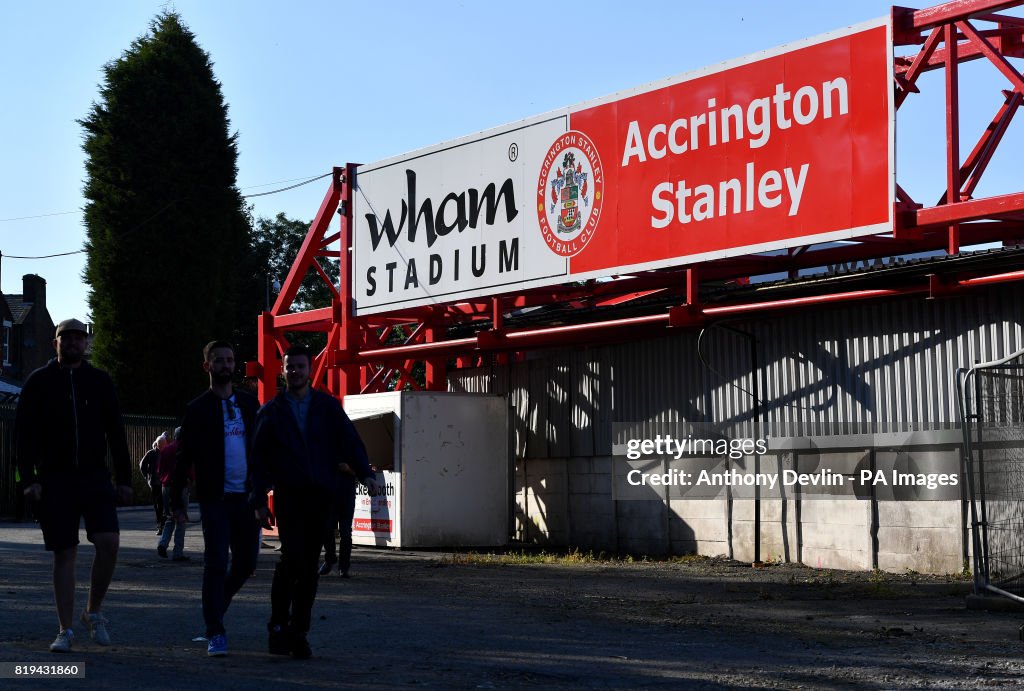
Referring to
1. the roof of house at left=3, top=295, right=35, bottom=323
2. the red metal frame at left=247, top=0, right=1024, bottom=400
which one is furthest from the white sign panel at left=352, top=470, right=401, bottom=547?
the roof of house at left=3, top=295, right=35, bottom=323

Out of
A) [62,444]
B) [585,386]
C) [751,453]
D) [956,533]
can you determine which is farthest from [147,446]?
[62,444]

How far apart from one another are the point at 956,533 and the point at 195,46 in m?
44.6

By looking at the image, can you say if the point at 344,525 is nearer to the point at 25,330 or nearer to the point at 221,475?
the point at 221,475

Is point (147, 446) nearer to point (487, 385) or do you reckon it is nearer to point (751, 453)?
point (487, 385)

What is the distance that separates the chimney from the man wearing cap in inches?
2546

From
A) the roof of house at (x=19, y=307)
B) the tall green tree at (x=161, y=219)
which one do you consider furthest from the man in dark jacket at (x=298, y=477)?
the roof of house at (x=19, y=307)

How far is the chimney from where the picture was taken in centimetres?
7038

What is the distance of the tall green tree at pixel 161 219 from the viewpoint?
4847 centimetres

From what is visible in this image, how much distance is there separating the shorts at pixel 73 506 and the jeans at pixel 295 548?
3.53ft

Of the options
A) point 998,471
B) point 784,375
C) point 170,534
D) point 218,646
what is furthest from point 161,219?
point 218,646

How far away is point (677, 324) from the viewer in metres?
15.8

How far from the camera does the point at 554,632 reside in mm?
9945

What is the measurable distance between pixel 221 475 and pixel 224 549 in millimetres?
465

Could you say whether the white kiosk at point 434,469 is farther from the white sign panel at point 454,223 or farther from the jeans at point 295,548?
the jeans at point 295,548
